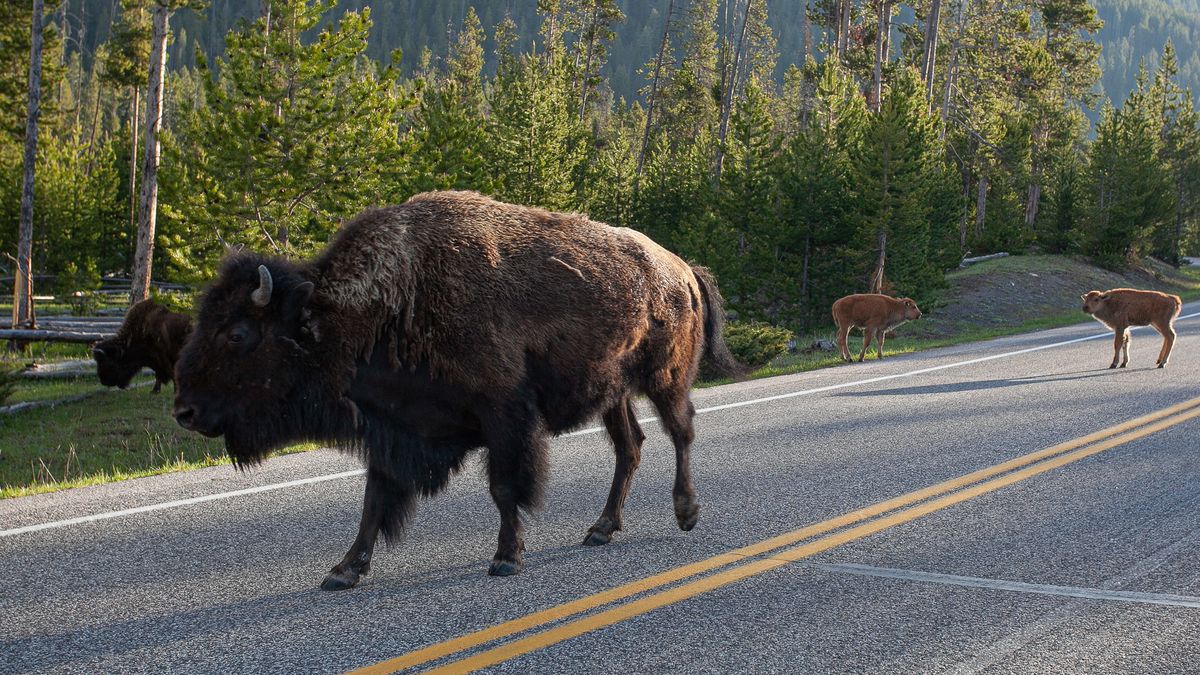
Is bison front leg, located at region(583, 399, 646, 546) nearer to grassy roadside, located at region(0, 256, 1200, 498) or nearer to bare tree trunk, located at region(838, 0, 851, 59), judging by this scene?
grassy roadside, located at region(0, 256, 1200, 498)

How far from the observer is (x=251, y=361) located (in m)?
5.14

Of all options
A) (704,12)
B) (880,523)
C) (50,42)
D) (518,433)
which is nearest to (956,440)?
(880,523)

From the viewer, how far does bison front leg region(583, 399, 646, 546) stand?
20.0 feet

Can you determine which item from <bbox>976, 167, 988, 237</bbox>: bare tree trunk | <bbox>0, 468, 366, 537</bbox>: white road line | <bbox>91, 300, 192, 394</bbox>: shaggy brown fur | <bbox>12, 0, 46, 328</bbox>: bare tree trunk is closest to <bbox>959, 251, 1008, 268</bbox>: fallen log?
<bbox>976, 167, 988, 237</bbox>: bare tree trunk

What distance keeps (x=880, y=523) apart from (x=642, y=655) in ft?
8.71

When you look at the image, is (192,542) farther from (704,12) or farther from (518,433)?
(704,12)

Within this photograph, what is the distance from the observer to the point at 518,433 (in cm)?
534

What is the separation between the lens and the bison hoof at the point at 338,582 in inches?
197

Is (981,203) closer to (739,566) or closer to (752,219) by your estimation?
(752,219)

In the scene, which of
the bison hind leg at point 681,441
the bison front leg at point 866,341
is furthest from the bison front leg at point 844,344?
the bison hind leg at point 681,441

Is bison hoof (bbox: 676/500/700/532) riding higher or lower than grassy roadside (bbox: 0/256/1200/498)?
higher

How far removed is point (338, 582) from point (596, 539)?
1488 mm

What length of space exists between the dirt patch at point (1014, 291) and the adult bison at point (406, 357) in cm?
1907

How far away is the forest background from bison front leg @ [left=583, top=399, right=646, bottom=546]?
12.0 meters
